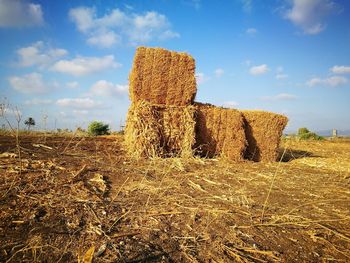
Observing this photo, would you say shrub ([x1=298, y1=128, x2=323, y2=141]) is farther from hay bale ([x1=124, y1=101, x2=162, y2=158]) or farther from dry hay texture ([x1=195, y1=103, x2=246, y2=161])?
hay bale ([x1=124, y1=101, x2=162, y2=158])

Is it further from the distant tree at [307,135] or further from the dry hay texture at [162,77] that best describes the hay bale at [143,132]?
the distant tree at [307,135]

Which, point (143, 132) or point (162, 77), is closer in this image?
point (143, 132)

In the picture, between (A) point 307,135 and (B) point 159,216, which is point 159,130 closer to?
(B) point 159,216

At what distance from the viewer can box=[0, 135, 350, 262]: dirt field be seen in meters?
2.42

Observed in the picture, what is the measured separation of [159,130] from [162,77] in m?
1.39

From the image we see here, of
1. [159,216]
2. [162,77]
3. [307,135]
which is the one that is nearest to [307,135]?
[307,135]

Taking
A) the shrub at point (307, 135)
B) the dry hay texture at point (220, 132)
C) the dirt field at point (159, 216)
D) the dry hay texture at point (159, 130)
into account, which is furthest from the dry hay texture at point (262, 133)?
the shrub at point (307, 135)

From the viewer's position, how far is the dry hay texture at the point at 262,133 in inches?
326

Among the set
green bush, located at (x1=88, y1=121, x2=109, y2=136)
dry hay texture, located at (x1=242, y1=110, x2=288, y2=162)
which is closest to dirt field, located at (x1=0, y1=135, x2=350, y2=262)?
dry hay texture, located at (x1=242, y1=110, x2=288, y2=162)

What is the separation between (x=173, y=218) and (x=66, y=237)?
1136mm

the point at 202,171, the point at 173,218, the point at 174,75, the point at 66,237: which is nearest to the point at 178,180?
the point at 202,171

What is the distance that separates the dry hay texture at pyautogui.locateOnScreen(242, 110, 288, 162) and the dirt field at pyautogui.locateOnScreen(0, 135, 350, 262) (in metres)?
3.01

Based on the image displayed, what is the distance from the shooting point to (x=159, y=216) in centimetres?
313

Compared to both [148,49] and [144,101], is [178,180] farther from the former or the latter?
[148,49]
